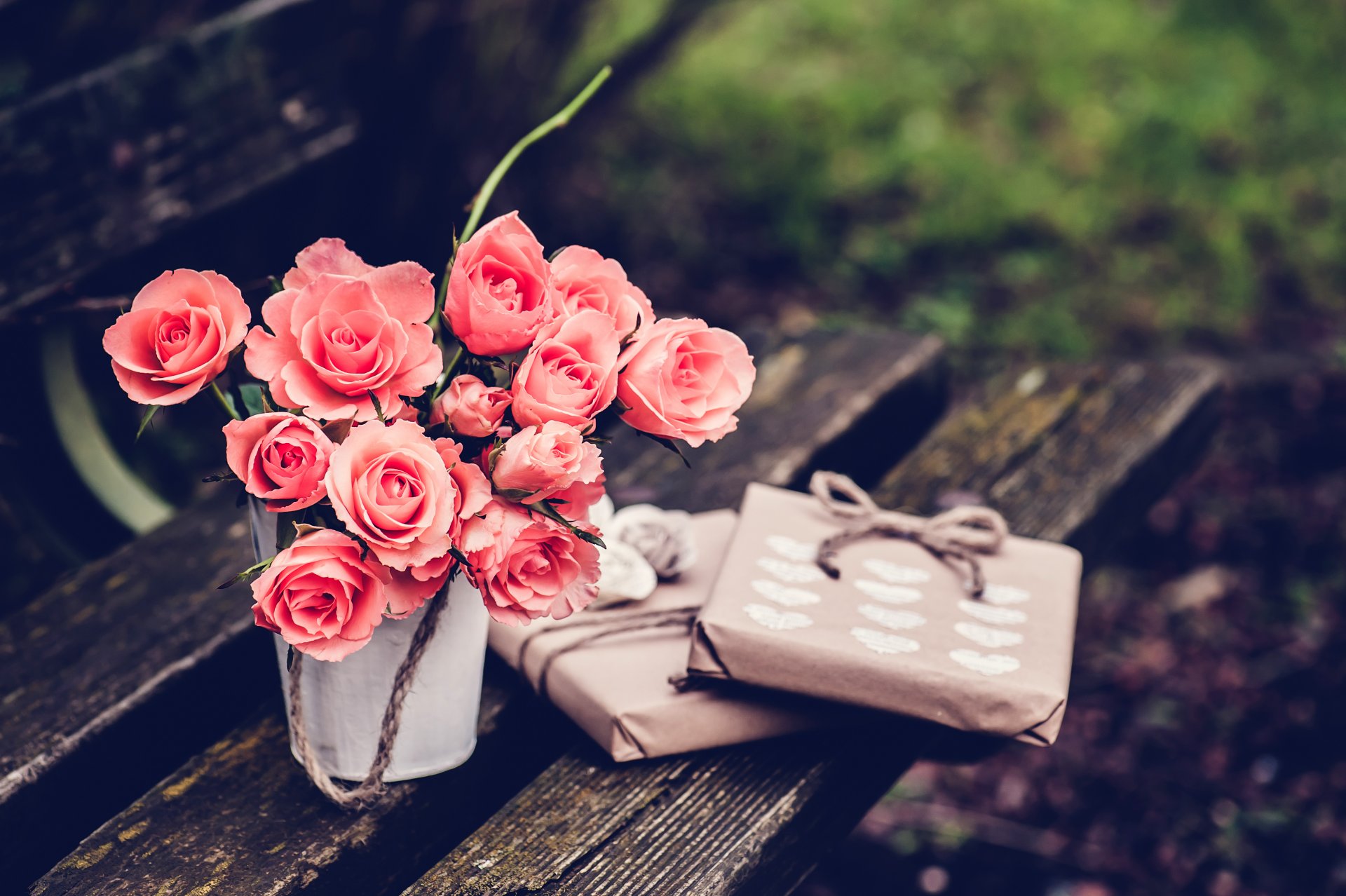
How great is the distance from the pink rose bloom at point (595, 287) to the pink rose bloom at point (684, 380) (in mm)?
23

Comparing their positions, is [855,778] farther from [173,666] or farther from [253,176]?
[253,176]

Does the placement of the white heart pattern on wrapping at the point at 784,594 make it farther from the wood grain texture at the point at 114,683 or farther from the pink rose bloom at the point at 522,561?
the wood grain texture at the point at 114,683

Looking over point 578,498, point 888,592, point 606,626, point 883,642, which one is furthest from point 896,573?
point 578,498

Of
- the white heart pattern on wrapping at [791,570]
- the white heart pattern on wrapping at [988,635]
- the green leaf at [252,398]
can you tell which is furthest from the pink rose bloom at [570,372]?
the white heart pattern on wrapping at [988,635]

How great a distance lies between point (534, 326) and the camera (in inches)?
39.0

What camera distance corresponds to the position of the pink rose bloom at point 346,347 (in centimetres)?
94

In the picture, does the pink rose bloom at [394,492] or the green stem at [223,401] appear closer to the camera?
the pink rose bloom at [394,492]

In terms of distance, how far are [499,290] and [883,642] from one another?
0.52m

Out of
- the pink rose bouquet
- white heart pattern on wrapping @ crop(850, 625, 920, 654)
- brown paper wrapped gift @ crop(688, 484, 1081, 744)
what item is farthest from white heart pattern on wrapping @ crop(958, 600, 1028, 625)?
the pink rose bouquet

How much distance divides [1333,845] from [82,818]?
6.47 ft

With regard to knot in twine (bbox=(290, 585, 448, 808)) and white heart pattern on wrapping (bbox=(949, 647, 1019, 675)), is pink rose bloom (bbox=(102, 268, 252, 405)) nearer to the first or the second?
knot in twine (bbox=(290, 585, 448, 808))

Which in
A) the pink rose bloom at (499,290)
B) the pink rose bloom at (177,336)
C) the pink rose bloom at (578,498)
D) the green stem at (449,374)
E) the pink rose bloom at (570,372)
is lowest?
the pink rose bloom at (578,498)

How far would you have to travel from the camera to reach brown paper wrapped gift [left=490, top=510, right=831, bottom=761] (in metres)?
1.16

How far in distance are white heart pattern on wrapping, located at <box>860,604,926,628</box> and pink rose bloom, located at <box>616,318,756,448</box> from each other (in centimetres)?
30
